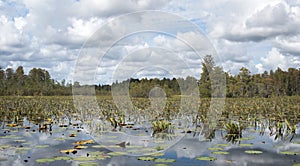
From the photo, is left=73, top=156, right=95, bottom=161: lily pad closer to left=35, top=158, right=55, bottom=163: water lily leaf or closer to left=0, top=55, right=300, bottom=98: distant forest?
left=35, top=158, right=55, bottom=163: water lily leaf

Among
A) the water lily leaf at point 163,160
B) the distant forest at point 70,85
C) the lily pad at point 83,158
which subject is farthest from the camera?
the distant forest at point 70,85

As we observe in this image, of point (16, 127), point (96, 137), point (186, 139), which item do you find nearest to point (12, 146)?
point (96, 137)

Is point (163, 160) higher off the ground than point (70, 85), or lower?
lower

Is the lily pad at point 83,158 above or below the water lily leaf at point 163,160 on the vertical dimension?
below

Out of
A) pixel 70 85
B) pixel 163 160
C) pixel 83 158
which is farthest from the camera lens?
pixel 70 85

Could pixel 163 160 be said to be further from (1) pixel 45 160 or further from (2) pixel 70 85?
(2) pixel 70 85

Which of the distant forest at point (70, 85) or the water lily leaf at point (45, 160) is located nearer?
the water lily leaf at point (45, 160)

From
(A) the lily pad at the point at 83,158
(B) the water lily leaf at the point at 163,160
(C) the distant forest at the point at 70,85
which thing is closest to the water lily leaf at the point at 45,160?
(A) the lily pad at the point at 83,158

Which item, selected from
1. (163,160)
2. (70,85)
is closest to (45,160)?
(163,160)

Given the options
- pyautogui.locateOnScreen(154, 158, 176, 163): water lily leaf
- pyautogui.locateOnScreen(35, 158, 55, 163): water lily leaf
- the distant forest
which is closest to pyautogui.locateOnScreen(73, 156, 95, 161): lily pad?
pyautogui.locateOnScreen(35, 158, 55, 163): water lily leaf

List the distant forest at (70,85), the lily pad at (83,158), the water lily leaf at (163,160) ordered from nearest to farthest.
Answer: the water lily leaf at (163,160)
the lily pad at (83,158)
the distant forest at (70,85)

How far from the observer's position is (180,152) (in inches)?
327

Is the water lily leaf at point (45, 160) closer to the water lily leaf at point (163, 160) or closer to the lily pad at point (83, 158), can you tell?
the lily pad at point (83, 158)

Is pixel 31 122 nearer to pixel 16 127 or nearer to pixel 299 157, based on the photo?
pixel 16 127
